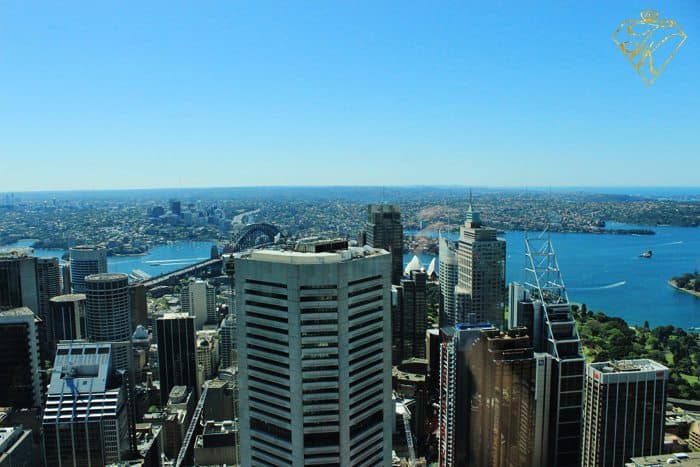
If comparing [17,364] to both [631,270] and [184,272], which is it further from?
[631,270]

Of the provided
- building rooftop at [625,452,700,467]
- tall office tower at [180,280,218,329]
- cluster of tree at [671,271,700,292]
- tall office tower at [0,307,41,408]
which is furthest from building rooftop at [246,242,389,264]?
cluster of tree at [671,271,700,292]

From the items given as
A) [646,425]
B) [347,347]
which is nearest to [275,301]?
[347,347]

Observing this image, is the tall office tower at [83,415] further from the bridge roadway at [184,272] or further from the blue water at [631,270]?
the bridge roadway at [184,272]

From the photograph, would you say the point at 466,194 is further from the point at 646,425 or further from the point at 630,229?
the point at 630,229

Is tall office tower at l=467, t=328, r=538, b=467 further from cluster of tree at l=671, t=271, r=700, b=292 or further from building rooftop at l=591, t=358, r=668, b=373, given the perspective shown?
cluster of tree at l=671, t=271, r=700, b=292

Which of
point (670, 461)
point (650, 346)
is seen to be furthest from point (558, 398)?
point (650, 346)
